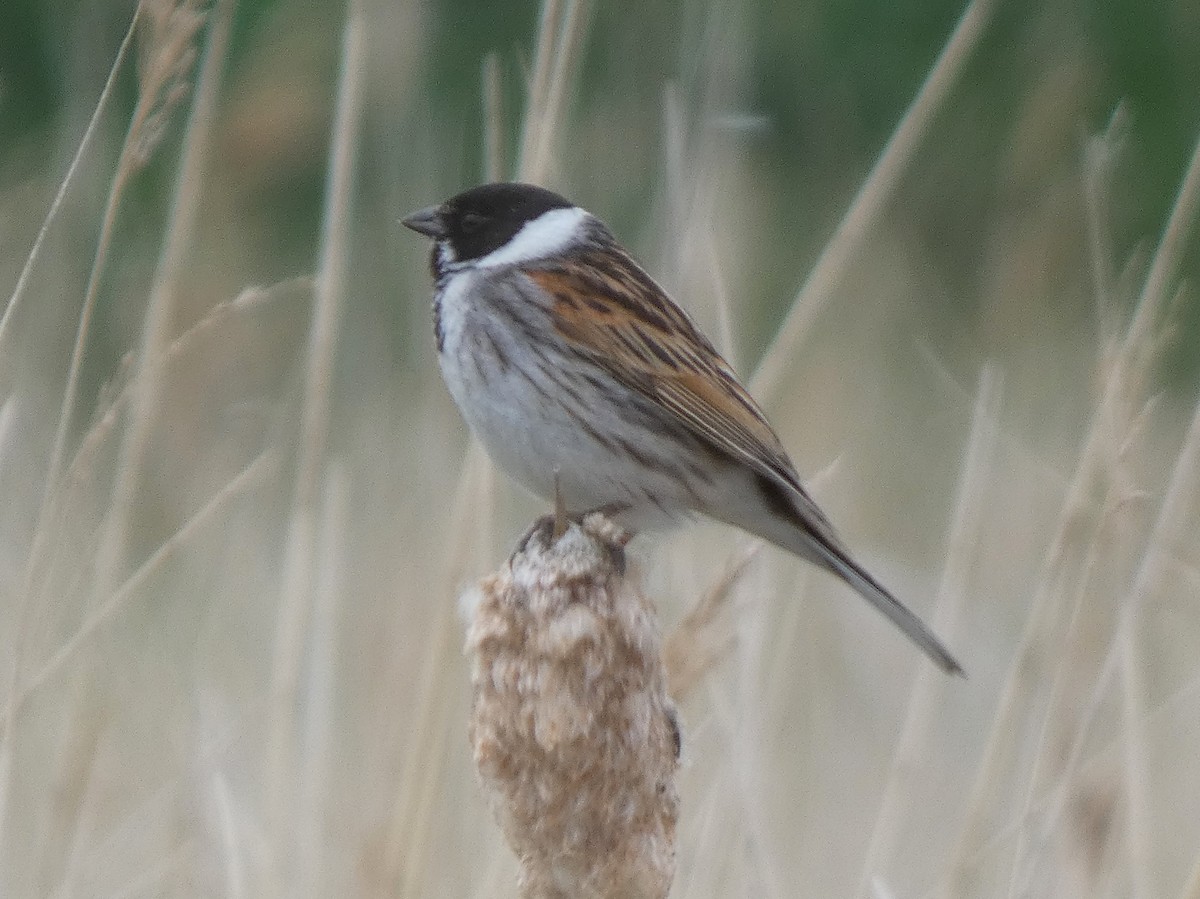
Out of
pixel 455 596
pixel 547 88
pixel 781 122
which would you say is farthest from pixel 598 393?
pixel 781 122

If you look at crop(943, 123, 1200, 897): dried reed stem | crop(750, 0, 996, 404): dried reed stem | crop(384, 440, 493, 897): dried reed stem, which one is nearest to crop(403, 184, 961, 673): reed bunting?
crop(750, 0, 996, 404): dried reed stem

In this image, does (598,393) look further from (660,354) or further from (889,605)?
(889,605)

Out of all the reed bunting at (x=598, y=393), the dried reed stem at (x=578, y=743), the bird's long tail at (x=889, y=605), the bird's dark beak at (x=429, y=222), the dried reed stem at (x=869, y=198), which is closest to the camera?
the dried reed stem at (x=578, y=743)

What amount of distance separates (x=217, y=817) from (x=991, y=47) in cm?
506

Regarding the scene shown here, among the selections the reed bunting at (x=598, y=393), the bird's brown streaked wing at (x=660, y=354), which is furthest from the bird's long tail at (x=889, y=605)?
the bird's brown streaked wing at (x=660, y=354)

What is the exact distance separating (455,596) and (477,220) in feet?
3.22

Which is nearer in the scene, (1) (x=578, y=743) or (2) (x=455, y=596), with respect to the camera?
(1) (x=578, y=743)

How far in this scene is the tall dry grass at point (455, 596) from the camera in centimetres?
216

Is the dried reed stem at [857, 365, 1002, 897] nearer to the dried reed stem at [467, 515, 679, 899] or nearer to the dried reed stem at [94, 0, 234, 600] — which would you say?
the dried reed stem at [467, 515, 679, 899]

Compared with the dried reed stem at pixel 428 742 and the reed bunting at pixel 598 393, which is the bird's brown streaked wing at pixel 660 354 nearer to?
the reed bunting at pixel 598 393

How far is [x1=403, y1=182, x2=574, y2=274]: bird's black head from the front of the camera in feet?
10.3

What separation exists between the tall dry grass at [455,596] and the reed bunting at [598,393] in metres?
0.10

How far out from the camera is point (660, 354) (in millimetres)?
3014

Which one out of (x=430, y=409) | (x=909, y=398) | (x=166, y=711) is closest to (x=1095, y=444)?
(x=166, y=711)
